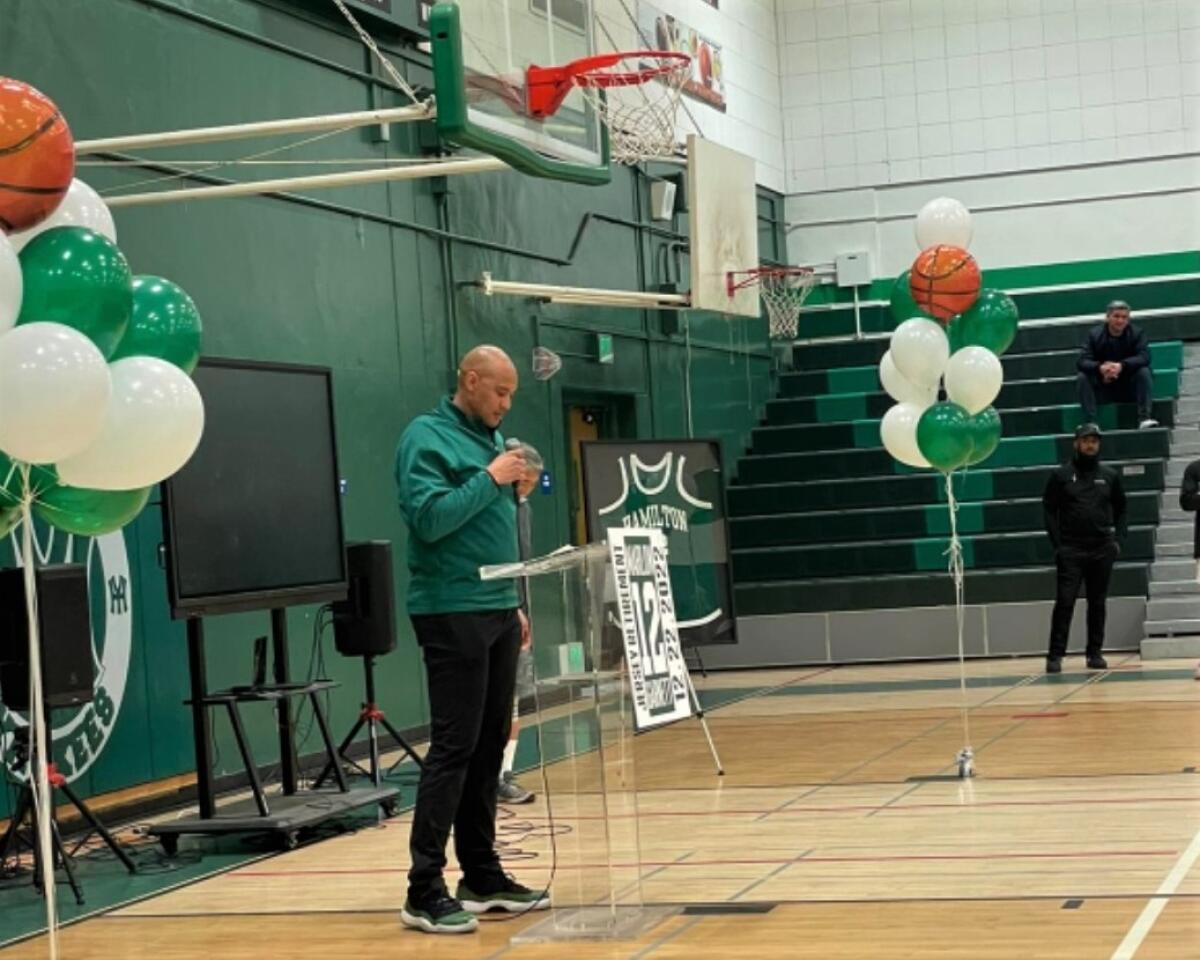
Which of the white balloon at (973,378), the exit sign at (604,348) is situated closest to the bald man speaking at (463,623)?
the white balloon at (973,378)

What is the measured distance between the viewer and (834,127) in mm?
21109

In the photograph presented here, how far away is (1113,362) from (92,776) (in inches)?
441

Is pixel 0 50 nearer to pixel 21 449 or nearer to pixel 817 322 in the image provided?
pixel 21 449

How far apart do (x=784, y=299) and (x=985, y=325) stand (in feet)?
32.9

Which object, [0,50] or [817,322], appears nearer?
[0,50]

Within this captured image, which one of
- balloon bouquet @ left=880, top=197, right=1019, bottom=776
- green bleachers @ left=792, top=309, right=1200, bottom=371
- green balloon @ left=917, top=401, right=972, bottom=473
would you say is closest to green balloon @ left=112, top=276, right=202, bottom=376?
balloon bouquet @ left=880, top=197, right=1019, bottom=776

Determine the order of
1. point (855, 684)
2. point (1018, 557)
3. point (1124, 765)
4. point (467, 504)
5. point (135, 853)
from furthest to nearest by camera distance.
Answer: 1. point (1018, 557)
2. point (855, 684)
3. point (1124, 765)
4. point (135, 853)
5. point (467, 504)

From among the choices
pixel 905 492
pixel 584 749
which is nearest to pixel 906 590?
pixel 905 492

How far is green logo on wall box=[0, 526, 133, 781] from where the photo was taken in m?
9.21

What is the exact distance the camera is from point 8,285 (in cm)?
436

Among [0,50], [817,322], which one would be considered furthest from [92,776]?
[817,322]

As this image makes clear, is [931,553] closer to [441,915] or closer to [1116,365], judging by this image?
[1116,365]

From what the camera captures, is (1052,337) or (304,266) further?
(1052,337)

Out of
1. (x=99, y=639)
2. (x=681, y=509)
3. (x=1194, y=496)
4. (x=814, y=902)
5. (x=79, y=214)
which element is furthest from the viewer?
(x=1194, y=496)
